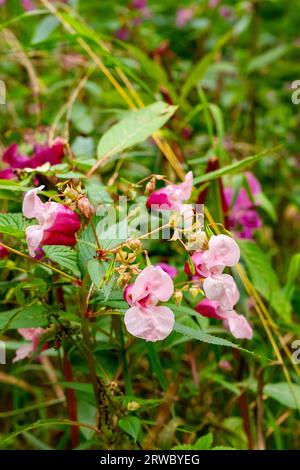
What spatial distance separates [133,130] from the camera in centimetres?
81

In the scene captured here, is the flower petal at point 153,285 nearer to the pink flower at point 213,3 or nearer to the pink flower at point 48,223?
the pink flower at point 48,223

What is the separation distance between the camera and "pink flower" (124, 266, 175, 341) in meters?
0.56

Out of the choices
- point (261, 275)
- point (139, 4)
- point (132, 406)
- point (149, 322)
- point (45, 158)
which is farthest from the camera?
point (139, 4)

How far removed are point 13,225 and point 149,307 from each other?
0.16 m

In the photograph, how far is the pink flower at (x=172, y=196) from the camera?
2.27 ft

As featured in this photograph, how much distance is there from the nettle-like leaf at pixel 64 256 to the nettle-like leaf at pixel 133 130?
0.17 meters

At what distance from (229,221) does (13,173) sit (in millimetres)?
350

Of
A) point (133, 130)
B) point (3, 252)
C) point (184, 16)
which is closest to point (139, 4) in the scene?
point (184, 16)

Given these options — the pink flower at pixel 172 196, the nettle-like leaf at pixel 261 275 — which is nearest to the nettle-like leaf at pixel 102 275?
the pink flower at pixel 172 196

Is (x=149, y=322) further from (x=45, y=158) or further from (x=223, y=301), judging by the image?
(x=45, y=158)

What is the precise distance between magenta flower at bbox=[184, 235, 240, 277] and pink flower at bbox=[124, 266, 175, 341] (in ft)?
0.15

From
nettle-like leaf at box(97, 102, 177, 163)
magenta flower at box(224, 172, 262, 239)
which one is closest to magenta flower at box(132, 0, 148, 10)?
magenta flower at box(224, 172, 262, 239)

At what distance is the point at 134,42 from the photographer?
1.63 meters
